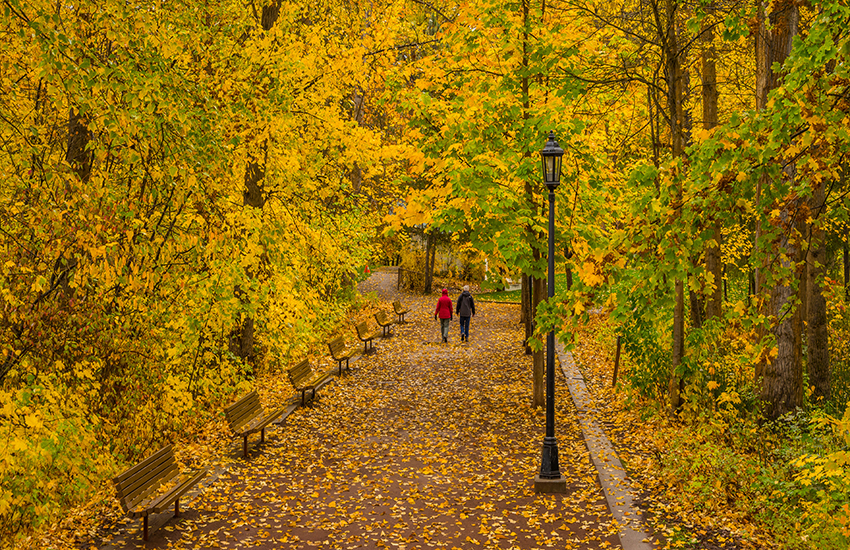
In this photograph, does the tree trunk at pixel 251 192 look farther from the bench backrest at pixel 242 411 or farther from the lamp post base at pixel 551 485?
the lamp post base at pixel 551 485

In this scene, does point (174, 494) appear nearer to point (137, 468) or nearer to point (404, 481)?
point (137, 468)

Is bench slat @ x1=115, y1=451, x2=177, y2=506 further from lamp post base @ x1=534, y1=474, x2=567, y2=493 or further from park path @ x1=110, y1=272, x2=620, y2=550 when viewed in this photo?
lamp post base @ x1=534, y1=474, x2=567, y2=493

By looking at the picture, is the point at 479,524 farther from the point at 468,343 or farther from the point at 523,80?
the point at 468,343

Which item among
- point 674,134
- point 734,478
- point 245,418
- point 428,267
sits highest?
point 674,134

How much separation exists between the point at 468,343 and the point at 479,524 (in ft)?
44.1

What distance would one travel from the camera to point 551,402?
9.02 meters

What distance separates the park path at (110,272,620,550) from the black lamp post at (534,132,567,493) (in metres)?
0.18

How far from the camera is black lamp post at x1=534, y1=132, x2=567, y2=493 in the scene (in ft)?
28.1

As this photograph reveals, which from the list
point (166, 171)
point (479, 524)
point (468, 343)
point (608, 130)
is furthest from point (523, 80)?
point (468, 343)

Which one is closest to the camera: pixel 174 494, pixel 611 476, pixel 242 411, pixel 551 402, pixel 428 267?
pixel 174 494

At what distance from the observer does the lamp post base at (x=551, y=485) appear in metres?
8.52

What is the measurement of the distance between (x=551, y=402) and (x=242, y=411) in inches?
176

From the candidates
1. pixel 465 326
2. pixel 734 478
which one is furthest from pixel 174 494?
pixel 465 326

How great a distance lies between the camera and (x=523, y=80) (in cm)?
1198
